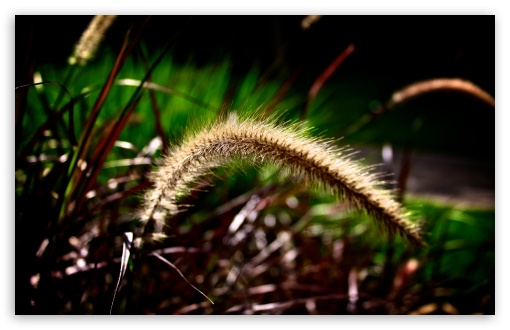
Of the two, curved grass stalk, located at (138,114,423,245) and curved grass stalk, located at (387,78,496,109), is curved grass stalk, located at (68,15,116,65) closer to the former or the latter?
Result: curved grass stalk, located at (138,114,423,245)

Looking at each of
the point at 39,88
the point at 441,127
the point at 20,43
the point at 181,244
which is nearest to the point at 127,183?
the point at 181,244

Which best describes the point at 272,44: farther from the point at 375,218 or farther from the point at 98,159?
the point at 375,218

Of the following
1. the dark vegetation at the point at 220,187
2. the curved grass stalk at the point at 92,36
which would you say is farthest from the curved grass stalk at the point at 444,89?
the curved grass stalk at the point at 92,36

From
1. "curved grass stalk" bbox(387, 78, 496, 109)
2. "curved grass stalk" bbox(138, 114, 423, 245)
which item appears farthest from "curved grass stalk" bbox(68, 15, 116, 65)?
"curved grass stalk" bbox(387, 78, 496, 109)

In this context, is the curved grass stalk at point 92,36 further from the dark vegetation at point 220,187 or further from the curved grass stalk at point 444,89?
the curved grass stalk at point 444,89

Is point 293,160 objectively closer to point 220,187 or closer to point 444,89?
point 444,89

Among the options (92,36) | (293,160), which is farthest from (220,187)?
(293,160)
